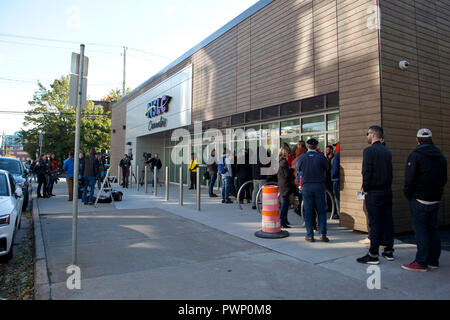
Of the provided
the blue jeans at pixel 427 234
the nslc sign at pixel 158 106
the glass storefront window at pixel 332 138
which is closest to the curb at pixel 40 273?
the blue jeans at pixel 427 234

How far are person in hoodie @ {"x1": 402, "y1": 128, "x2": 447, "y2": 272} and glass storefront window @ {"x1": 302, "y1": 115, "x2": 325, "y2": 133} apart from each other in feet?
17.2

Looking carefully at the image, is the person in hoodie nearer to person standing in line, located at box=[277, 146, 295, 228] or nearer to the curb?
person standing in line, located at box=[277, 146, 295, 228]

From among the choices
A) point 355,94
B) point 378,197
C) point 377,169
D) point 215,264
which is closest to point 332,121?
point 355,94

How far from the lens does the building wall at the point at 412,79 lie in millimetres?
6270

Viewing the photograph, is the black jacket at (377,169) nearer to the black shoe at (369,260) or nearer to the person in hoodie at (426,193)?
the person in hoodie at (426,193)

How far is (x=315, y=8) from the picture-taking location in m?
7.77

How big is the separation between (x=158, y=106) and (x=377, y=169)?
15138mm

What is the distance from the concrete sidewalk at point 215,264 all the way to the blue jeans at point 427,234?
0.20 metres

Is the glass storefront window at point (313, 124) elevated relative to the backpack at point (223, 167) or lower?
elevated

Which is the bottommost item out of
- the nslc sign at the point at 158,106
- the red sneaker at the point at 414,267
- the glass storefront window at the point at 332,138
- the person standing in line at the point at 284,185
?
the red sneaker at the point at 414,267

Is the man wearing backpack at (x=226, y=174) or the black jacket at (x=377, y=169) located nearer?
the black jacket at (x=377, y=169)

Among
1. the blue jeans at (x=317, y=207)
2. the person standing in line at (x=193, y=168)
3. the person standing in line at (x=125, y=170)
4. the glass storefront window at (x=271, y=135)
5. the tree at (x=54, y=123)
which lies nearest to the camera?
the blue jeans at (x=317, y=207)

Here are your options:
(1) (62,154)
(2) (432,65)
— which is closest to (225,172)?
(2) (432,65)

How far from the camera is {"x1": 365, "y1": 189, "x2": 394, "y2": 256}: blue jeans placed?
451 centimetres
